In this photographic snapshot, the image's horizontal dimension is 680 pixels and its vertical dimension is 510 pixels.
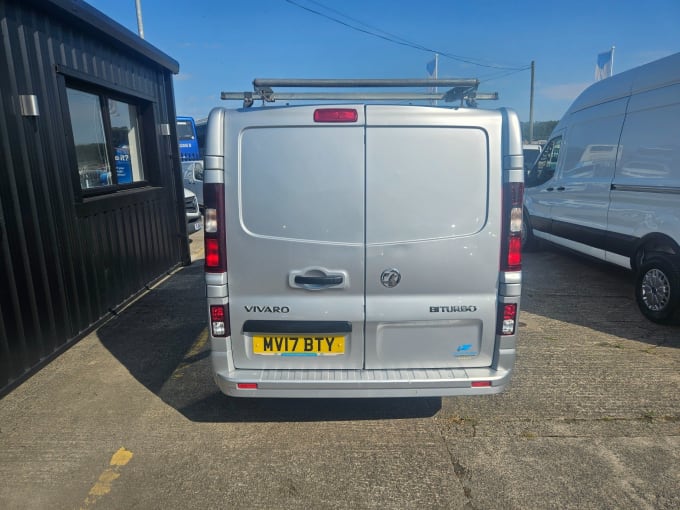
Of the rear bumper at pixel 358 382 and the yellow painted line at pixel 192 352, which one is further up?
the rear bumper at pixel 358 382

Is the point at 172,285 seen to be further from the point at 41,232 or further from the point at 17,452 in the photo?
the point at 17,452

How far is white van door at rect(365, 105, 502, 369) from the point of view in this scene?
2496 mm

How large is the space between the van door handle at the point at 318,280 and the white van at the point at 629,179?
390 centimetres

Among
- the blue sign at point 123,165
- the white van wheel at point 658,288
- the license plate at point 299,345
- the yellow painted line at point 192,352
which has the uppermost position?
the blue sign at point 123,165

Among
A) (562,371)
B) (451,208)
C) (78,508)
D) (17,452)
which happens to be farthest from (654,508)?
(17,452)

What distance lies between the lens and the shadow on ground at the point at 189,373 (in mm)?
3205

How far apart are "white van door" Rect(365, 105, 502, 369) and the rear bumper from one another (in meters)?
0.09

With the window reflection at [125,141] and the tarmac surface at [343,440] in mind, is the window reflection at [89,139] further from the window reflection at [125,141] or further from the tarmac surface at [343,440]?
the tarmac surface at [343,440]

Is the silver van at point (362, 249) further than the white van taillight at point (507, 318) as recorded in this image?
No

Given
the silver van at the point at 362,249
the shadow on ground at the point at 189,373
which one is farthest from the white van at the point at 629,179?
the shadow on ground at the point at 189,373

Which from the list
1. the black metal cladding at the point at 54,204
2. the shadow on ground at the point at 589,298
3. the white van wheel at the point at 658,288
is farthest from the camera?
the shadow on ground at the point at 589,298

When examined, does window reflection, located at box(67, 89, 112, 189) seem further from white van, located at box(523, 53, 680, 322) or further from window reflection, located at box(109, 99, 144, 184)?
white van, located at box(523, 53, 680, 322)

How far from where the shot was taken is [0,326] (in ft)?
11.1

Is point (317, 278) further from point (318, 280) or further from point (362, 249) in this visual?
point (362, 249)
